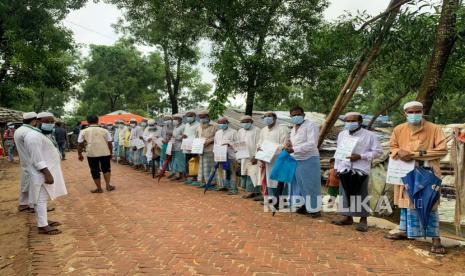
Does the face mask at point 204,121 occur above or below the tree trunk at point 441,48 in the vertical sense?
below

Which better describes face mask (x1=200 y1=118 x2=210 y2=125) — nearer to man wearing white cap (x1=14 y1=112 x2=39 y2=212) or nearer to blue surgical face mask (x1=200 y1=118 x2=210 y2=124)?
blue surgical face mask (x1=200 y1=118 x2=210 y2=124)

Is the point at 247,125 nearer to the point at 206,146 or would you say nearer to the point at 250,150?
the point at 250,150

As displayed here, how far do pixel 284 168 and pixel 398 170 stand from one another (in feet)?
6.92

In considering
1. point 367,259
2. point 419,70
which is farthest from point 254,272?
point 419,70

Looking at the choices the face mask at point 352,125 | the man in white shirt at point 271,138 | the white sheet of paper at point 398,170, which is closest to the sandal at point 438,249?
the white sheet of paper at point 398,170

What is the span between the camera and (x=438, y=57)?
5859 millimetres

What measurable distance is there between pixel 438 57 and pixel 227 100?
6.24 meters

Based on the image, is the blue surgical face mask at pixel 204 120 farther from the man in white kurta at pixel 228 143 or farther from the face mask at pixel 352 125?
the face mask at pixel 352 125

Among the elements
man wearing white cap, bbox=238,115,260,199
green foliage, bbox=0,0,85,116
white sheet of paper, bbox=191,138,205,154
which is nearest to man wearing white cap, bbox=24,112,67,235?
man wearing white cap, bbox=238,115,260,199

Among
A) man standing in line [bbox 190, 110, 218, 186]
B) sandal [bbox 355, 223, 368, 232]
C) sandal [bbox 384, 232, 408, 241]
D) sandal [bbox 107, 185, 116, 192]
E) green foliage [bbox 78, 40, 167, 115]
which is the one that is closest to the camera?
sandal [bbox 384, 232, 408, 241]

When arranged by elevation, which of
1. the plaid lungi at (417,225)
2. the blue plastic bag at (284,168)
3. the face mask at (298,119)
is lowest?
the plaid lungi at (417,225)

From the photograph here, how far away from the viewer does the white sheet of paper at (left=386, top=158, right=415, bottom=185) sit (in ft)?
16.4

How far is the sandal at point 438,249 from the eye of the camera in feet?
15.6

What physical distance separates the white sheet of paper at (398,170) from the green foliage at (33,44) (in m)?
13.0
